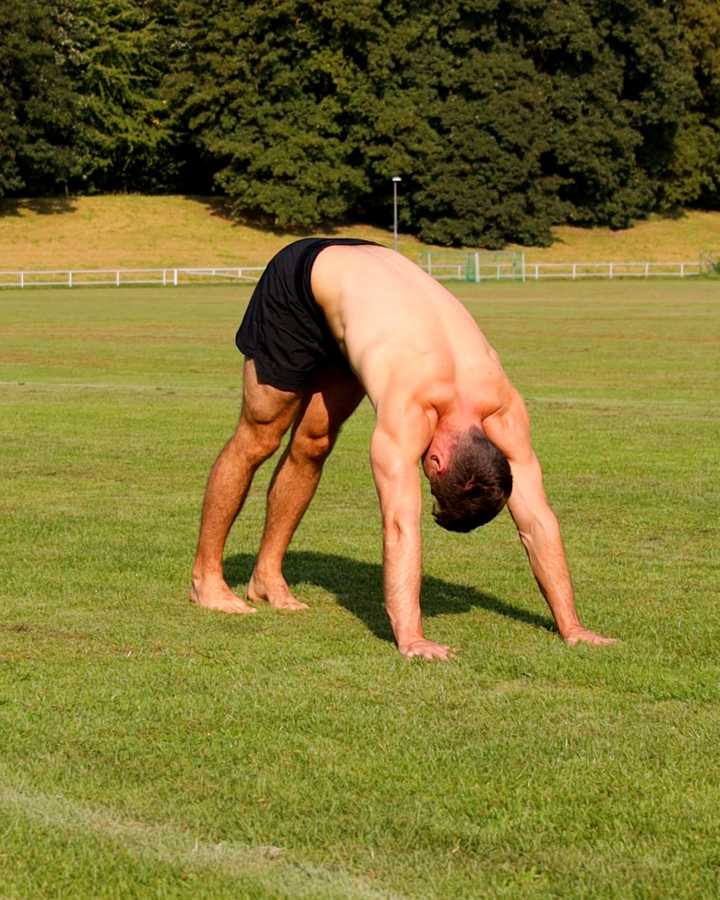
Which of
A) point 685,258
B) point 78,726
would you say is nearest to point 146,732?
point 78,726

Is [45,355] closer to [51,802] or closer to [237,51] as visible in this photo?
[51,802]

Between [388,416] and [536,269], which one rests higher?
[388,416]

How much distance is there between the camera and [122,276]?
8150cm

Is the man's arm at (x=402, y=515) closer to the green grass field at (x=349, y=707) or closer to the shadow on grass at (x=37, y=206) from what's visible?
the green grass field at (x=349, y=707)

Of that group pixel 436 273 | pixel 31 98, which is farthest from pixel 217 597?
pixel 31 98

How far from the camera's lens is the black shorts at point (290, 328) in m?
8.09

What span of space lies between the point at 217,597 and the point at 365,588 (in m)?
1.01

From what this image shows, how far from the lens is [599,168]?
102m

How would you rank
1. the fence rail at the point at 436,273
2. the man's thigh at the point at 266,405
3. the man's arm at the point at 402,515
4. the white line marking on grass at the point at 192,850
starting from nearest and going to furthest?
the white line marking on grass at the point at 192,850
the man's arm at the point at 402,515
the man's thigh at the point at 266,405
the fence rail at the point at 436,273

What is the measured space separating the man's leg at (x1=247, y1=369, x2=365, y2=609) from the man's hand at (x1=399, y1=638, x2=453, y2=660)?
1.53 metres

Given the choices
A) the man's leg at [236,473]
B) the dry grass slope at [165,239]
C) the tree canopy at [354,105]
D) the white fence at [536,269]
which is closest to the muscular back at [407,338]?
the man's leg at [236,473]

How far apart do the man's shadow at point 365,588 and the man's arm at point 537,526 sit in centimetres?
34

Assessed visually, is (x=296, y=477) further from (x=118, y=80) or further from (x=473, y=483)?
(x=118, y=80)

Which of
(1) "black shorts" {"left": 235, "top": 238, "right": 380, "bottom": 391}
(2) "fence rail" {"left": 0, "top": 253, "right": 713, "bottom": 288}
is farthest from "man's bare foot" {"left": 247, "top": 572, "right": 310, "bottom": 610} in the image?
(2) "fence rail" {"left": 0, "top": 253, "right": 713, "bottom": 288}
